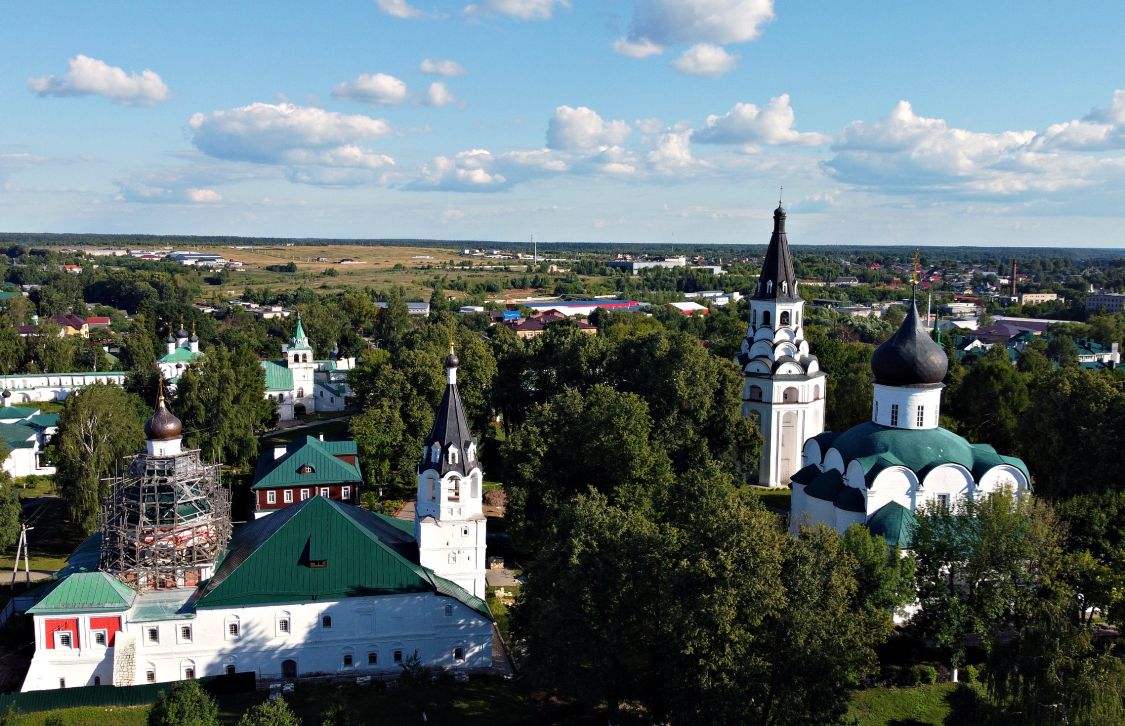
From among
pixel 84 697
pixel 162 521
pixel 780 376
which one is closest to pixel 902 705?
pixel 780 376

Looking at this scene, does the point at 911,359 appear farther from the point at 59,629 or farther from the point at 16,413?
the point at 16,413

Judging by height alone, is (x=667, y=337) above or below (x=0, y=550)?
above

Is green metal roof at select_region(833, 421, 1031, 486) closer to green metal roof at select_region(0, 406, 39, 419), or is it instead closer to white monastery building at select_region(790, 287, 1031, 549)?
white monastery building at select_region(790, 287, 1031, 549)

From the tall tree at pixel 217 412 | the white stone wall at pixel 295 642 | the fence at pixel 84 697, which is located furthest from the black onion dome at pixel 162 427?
the tall tree at pixel 217 412

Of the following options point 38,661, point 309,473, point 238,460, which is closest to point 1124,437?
point 309,473

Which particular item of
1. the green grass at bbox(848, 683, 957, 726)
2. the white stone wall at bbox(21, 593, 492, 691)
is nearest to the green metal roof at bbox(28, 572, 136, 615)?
the white stone wall at bbox(21, 593, 492, 691)

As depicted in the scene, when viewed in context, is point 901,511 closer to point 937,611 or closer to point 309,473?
point 937,611
